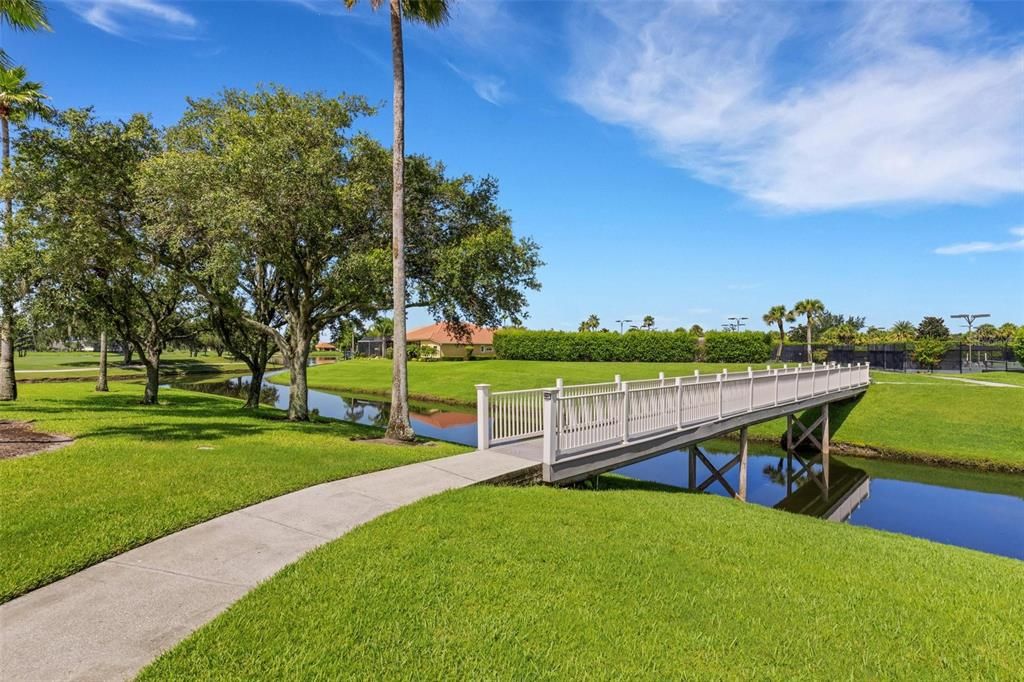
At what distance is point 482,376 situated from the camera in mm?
39562

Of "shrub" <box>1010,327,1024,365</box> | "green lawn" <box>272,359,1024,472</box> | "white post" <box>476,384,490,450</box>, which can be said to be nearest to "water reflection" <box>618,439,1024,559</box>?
"green lawn" <box>272,359,1024,472</box>

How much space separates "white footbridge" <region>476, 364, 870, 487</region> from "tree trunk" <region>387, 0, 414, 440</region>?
184cm

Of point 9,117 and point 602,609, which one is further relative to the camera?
point 9,117

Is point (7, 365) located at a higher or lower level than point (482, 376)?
higher

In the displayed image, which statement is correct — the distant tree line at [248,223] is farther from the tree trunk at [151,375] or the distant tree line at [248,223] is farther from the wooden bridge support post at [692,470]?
the wooden bridge support post at [692,470]

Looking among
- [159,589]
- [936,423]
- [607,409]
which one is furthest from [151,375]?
[936,423]

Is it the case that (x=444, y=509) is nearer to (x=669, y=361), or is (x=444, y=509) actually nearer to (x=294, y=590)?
(x=294, y=590)

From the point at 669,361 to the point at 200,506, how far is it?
4313cm

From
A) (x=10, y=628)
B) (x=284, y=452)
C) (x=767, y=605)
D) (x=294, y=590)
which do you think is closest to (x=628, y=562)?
(x=767, y=605)

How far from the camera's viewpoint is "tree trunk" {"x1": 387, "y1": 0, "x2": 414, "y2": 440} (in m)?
11.2

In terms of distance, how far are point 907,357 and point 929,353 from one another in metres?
1.39

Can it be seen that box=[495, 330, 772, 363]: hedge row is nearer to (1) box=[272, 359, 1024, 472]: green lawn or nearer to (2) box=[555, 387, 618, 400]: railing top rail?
(1) box=[272, 359, 1024, 472]: green lawn

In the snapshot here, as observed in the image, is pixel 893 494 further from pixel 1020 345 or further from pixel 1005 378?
pixel 1020 345

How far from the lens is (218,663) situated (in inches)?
131
